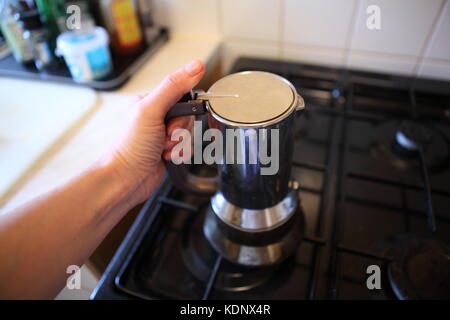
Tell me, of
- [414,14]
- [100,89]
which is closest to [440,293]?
[414,14]

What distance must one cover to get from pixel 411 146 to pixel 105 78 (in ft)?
2.19

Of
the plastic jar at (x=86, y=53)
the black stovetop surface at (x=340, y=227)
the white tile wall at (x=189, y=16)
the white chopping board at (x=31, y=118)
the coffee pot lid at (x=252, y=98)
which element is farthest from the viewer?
the white tile wall at (x=189, y=16)

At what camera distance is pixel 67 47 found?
26.1 inches

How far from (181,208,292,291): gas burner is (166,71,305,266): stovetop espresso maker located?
27 millimetres

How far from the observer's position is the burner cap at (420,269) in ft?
1.30

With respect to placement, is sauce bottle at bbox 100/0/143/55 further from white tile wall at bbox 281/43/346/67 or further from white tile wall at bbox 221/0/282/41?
white tile wall at bbox 281/43/346/67

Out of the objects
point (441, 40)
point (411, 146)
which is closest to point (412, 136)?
point (411, 146)

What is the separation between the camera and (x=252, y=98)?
339 mm

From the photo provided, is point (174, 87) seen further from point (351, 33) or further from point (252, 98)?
point (351, 33)

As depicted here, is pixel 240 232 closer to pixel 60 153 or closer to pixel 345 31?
pixel 60 153

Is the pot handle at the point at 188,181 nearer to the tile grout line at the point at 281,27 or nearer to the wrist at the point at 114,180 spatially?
the wrist at the point at 114,180

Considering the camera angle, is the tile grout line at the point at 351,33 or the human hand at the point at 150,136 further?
the tile grout line at the point at 351,33

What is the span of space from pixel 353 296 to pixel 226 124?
299 mm

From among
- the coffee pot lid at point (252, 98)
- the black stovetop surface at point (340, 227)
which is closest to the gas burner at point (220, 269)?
the black stovetop surface at point (340, 227)
